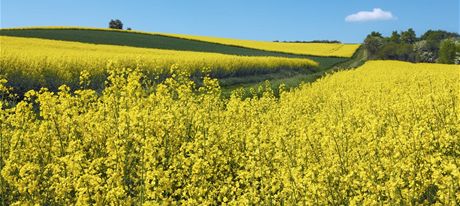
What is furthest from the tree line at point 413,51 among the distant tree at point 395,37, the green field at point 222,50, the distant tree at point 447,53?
the distant tree at point 395,37

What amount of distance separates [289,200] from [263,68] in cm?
3760

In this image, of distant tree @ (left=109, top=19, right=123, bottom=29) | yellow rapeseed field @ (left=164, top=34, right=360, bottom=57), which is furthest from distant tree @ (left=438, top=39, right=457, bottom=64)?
distant tree @ (left=109, top=19, right=123, bottom=29)

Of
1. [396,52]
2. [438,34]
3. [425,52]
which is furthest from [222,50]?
[438,34]

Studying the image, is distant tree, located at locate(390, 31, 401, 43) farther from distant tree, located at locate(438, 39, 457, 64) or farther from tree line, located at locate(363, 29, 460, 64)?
distant tree, located at locate(438, 39, 457, 64)

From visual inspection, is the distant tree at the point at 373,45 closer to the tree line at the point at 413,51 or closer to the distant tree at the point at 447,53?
the tree line at the point at 413,51

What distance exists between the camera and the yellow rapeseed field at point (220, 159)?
522 cm

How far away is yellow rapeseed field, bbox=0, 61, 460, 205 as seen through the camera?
206 inches

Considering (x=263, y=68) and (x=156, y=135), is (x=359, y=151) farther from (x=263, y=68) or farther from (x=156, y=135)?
(x=263, y=68)

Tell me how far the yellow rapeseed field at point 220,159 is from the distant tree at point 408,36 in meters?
106

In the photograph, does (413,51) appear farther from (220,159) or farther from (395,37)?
(220,159)

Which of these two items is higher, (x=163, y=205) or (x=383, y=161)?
(x=383, y=161)

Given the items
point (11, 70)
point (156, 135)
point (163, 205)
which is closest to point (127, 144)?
point (156, 135)

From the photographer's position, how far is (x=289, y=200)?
544 centimetres

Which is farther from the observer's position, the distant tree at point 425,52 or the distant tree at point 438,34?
the distant tree at point 438,34
